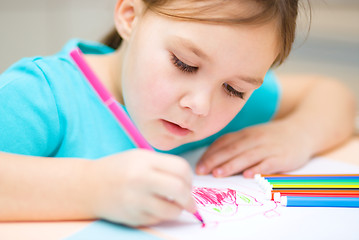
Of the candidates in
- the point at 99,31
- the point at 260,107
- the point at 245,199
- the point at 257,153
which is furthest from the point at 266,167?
the point at 99,31

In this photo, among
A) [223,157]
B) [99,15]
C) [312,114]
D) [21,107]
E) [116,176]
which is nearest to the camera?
[116,176]

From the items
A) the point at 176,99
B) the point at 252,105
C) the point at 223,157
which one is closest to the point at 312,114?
the point at 252,105

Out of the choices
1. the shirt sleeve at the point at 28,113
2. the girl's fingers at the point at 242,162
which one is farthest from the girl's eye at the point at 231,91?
the shirt sleeve at the point at 28,113

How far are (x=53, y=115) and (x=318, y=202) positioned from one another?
12.2 inches

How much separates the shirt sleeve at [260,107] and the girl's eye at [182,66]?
0.98 feet

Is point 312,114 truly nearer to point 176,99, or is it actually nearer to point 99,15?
point 176,99

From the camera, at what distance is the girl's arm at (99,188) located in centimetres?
32

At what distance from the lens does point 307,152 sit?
0.60 m

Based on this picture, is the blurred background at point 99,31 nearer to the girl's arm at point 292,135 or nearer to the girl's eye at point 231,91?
the girl's arm at point 292,135

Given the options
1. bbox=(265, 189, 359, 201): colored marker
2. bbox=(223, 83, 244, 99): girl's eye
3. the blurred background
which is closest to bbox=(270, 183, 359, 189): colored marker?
bbox=(265, 189, 359, 201): colored marker

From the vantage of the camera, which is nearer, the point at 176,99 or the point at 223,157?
the point at 176,99

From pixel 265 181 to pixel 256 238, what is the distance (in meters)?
0.15

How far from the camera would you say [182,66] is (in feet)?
1.42

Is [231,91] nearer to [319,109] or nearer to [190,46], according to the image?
[190,46]
